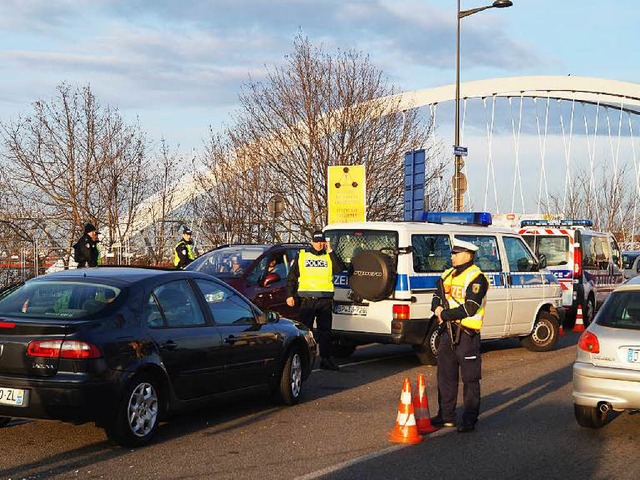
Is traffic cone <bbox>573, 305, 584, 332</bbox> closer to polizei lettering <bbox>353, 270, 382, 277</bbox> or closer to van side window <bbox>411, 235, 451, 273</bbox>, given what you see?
van side window <bbox>411, 235, 451, 273</bbox>

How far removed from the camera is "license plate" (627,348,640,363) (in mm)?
7996

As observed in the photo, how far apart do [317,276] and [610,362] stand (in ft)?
15.9

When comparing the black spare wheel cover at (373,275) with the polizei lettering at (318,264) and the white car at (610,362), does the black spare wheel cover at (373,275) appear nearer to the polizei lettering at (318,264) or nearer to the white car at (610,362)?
the polizei lettering at (318,264)

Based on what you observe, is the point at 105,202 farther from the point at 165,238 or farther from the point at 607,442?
the point at 607,442

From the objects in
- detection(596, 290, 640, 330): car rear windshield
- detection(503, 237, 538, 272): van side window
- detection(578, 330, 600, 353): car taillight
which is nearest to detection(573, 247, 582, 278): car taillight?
detection(503, 237, 538, 272): van side window

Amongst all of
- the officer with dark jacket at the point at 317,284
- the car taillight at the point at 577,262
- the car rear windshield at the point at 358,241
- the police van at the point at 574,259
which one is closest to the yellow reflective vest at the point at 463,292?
the officer with dark jacket at the point at 317,284

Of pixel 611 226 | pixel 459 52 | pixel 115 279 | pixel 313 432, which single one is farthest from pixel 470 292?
pixel 611 226

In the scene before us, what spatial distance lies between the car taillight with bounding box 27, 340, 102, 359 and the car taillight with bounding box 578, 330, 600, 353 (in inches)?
170

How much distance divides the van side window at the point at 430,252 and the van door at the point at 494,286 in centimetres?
61

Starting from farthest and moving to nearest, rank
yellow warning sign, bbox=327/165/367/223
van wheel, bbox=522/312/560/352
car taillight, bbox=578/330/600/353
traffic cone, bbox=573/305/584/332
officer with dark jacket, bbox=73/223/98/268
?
1. yellow warning sign, bbox=327/165/367/223
2. traffic cone, bbox=573/305/584/332
3. officer with dark jacket, bbox=73/223/98/268
4. van wheel, bbox=522/312/560/352
5. car taillight, bbox=578/330/600/353

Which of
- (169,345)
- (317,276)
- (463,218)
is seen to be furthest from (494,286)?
(169,345)

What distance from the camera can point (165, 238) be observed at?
94.8 ft

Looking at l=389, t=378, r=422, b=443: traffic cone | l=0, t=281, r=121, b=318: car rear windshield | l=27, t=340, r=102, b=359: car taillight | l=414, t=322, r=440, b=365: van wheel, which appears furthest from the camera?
l=414, t=322, r=440, b=365: van wheel

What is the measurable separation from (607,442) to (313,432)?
2614mm
